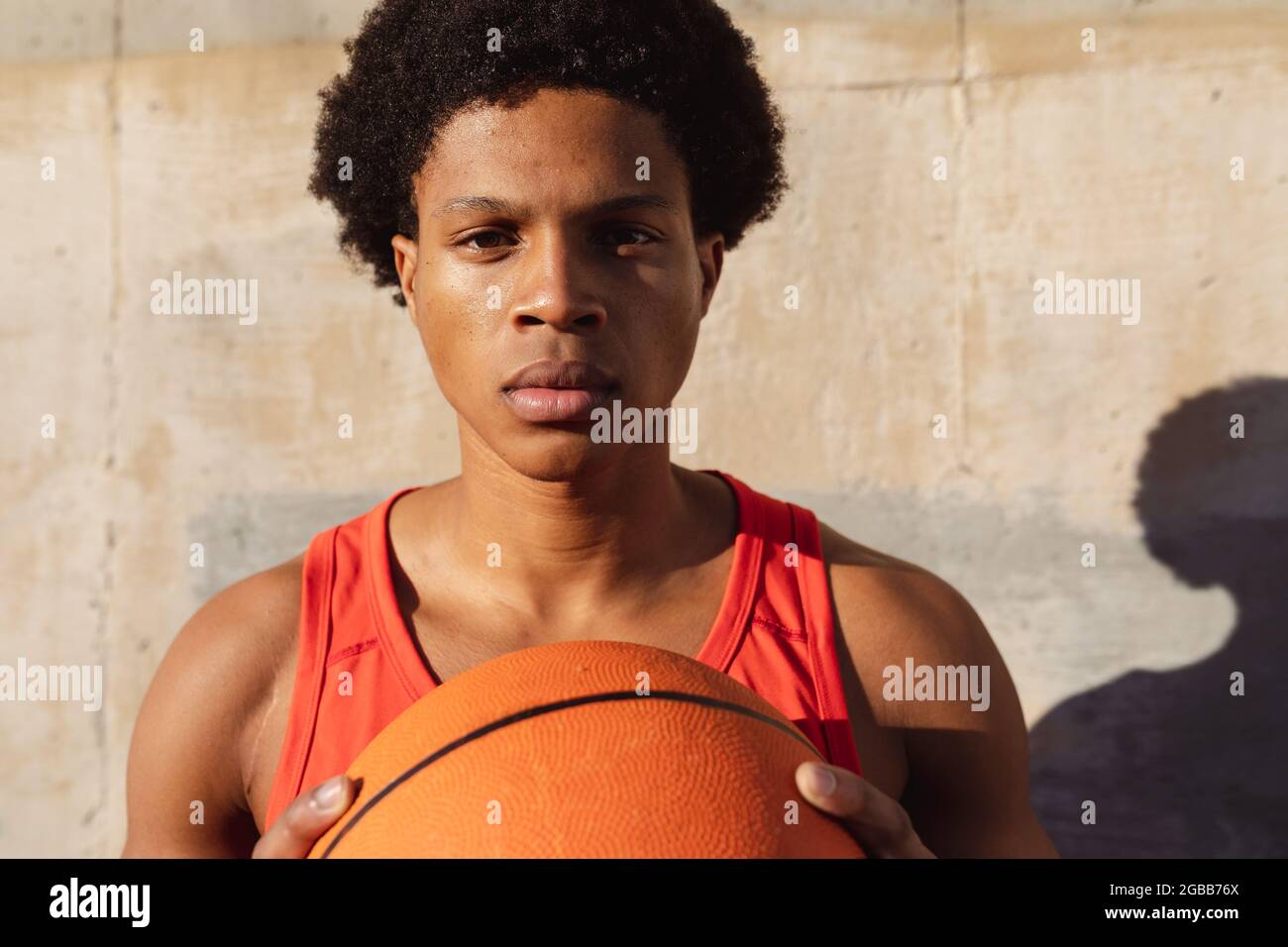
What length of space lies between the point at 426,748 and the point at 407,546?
50 cm

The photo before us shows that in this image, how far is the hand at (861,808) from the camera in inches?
45.8

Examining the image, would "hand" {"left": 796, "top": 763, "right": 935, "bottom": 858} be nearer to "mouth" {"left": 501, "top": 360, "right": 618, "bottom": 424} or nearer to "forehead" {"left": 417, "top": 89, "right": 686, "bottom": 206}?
"mouth" {"left": 501, "top": 360, "right": 618, "bottom": 424}

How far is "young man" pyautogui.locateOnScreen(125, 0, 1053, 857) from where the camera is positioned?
141 cm

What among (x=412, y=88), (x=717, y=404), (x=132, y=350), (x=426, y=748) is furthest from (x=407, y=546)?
(x=132, y=350)

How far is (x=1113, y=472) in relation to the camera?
111 inches

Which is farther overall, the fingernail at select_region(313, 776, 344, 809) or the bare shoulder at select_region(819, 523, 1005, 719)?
the bare shoulder at select_region(819, 523, 1005, 719)

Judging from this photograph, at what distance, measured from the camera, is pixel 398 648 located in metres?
1.50

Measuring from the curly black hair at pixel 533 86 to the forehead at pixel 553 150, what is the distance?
25 mm

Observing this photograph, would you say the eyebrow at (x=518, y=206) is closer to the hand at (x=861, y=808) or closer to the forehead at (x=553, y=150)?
the forehead at (x=553, y=150)

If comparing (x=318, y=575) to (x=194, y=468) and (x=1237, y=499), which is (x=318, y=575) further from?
(x=1237, y=499)

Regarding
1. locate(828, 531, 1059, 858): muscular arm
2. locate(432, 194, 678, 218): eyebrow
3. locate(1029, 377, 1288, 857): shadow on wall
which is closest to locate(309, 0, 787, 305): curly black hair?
locate(432, 194, 678, 218): eyebrow

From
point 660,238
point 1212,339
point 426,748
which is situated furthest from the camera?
point 1212,339

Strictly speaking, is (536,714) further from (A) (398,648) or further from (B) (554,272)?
(B) (554,272)

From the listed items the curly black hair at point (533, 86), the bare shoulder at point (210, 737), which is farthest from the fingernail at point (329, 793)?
the curly black hair at point (533, 86)
